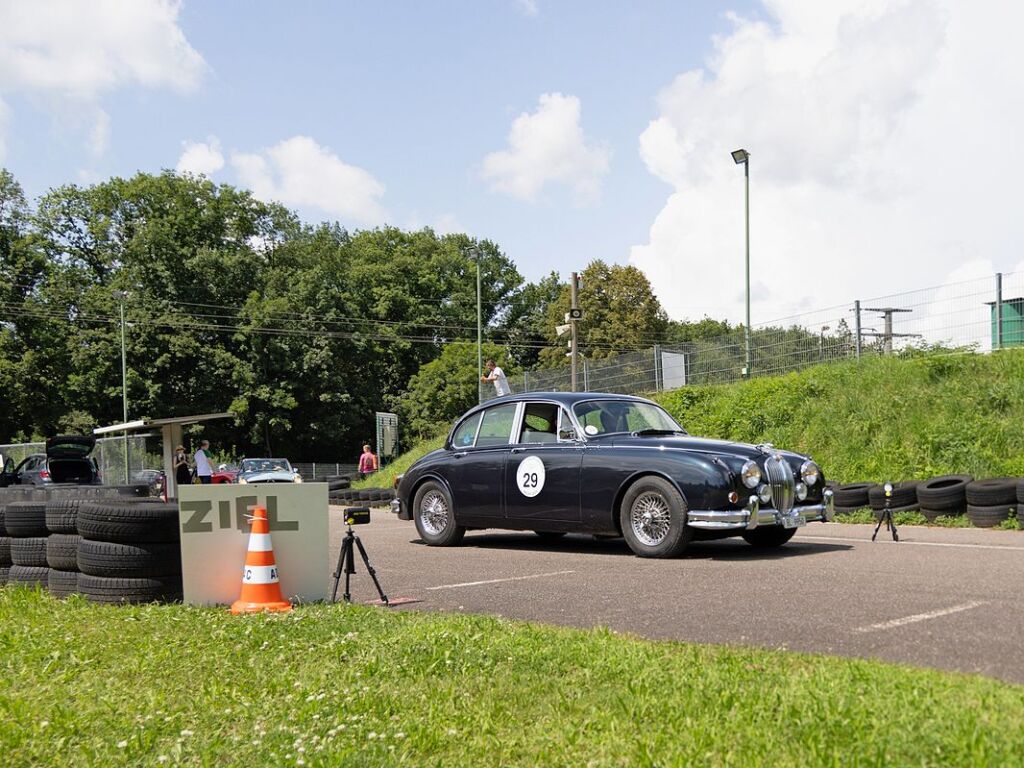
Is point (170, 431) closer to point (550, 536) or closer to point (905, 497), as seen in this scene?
point (550, 536)

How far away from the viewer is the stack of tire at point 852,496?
49.1ft

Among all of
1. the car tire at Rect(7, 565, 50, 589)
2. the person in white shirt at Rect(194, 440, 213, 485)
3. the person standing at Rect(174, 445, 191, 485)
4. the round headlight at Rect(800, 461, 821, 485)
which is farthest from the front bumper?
the person in white shirt at Rect(194, 440, 213, 485)

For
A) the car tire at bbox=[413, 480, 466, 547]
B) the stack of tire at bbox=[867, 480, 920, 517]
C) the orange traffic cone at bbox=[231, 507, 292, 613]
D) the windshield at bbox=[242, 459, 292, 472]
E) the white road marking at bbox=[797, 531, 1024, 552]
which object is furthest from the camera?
the windshield at bbox=[242, 459, 292, 472]

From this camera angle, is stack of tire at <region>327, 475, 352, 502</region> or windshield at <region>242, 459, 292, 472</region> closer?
stack of tire at <region>327, 475, 352, 502</region>

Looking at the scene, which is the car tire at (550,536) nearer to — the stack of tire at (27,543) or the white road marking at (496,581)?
the white road marking at (496,581)

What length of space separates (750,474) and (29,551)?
642cm

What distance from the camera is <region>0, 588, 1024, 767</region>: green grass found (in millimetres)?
3623

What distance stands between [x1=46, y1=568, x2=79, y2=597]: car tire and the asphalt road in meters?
2.14

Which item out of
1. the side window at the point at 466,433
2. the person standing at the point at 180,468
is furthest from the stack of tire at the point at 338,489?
the side window at the point at 466,433

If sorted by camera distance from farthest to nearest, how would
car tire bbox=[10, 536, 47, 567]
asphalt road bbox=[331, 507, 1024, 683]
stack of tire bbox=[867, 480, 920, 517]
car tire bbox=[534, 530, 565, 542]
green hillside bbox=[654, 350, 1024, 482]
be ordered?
green hillside bbox=[654, 350, 1024, 482] → stack of tire bbox=[867, 480, 920, 517] → car tire bbox=[534, 530, 565, 542] → car tire bbox=[10, 536, 47, 567] → asphalt road bbox=[331, 507, 1024, 683]

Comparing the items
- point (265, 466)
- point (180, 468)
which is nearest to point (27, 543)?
point (180, 468)

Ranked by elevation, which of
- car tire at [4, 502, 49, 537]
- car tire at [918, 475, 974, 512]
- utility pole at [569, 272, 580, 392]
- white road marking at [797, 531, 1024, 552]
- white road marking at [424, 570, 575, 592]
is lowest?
white road marking at [797, 531, 1024, 552]

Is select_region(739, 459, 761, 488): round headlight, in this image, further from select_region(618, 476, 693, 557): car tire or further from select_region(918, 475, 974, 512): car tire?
select_region(918, 475, 974, 512): car tire

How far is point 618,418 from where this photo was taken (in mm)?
11656
